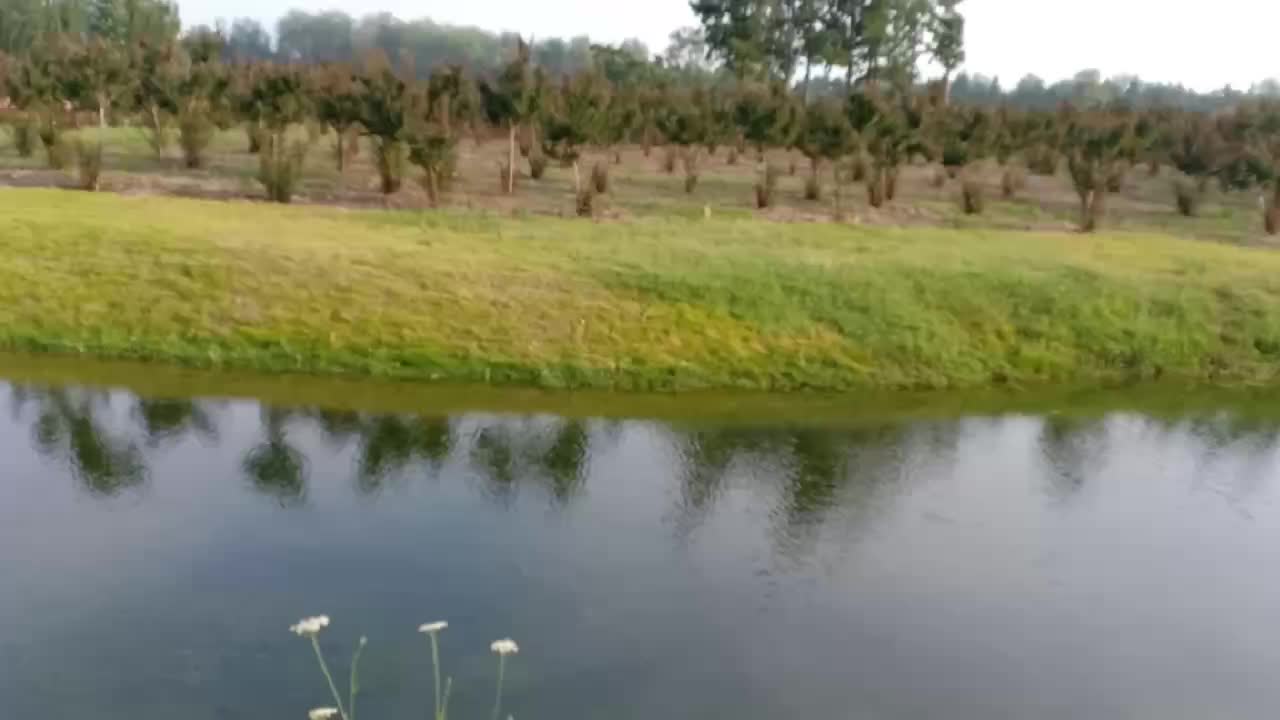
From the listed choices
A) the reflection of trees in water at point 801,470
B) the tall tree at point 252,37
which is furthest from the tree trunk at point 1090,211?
the tall tree at point 252,37

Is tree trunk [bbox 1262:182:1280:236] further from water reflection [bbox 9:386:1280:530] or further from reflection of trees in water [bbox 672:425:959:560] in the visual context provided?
reflection of trees in water [bbox 672:425:959:560]

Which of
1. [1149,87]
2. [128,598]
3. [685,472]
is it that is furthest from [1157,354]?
[1149,87]

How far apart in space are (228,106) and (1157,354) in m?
18.0

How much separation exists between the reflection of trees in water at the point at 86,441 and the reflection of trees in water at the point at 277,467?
0.84 metres

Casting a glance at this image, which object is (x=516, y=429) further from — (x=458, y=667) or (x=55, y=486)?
(x=458, y=667)

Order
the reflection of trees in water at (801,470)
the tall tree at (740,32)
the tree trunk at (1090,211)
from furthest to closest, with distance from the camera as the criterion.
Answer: the tall tree at (740,32)
the tree trunk at (1090,211)
the reflection of trees in water at (801,470)

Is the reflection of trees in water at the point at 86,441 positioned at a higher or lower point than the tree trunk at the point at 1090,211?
lower

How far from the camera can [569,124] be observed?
18.8 metres

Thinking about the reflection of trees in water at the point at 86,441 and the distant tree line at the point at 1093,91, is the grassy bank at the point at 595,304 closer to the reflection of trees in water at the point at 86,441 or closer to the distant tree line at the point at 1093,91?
the reflection of trees in water at the point at 86,441

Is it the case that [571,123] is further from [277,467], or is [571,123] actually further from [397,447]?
[277,467]

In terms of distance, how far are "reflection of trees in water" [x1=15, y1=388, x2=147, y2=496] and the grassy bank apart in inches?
54.9

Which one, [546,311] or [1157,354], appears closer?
[546,311]

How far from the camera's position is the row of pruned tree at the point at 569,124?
19.1m

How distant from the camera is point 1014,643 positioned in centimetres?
696
